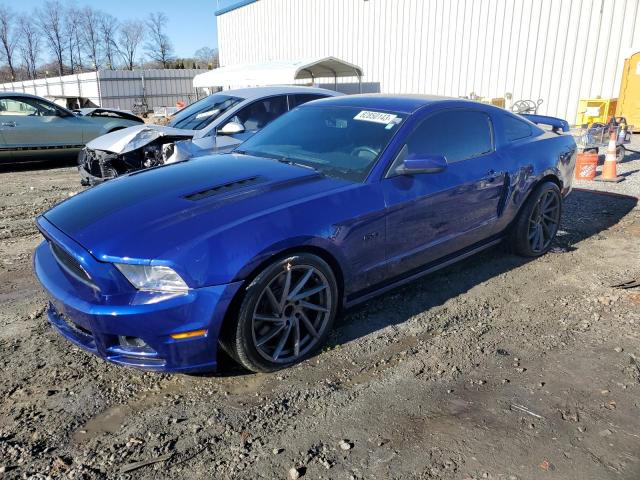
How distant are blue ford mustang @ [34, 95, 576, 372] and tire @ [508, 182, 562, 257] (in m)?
0.18

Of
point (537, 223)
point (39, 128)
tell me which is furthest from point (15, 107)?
point (537, 223)

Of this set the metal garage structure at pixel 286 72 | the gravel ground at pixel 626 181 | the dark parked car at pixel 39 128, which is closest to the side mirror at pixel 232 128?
the gravel ground at pixel 626 181

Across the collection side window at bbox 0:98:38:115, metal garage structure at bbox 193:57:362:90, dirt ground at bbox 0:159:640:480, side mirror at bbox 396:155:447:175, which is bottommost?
dirt ground at bbox 0:159:640:480

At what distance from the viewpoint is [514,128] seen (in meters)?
4.63

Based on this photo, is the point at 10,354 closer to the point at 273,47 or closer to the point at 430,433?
the point at 430,433

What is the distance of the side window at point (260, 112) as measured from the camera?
694 centimetres

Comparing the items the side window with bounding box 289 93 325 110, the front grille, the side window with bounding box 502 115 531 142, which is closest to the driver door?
the side window with bounding box 502 115 531 142

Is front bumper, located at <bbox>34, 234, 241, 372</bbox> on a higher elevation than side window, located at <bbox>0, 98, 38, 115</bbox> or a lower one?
lower

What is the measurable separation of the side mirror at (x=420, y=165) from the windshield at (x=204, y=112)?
429cm

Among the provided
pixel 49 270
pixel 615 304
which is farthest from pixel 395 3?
pixel 49 270

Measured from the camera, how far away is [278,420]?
8.52 feet

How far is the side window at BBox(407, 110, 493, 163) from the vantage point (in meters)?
3.73

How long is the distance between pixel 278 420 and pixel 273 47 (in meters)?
27.1

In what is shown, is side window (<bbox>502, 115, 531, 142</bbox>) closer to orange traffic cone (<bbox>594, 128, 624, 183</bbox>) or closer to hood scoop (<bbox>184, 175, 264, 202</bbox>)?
hood scoop (<bbox>184, 175, 264, 202</bbox>)
